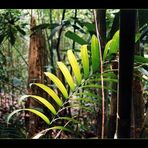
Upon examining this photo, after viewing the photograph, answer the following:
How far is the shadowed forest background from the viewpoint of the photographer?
766 mm

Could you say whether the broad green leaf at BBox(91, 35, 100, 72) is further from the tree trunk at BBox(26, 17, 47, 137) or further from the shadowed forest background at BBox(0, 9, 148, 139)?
the tree trunk at BBox(26, 17, 47, 137)

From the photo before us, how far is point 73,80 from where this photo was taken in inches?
33.6

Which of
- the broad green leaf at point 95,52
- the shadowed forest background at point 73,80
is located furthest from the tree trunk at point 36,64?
the broad green leaf at point 95,52

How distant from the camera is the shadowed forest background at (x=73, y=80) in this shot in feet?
2.51

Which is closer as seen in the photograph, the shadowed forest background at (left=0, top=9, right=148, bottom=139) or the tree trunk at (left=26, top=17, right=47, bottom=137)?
the shadowed forest background at (left=0, top=9, right=148, bottom=139)

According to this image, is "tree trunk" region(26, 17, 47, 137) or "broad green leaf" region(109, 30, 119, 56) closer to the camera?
"broad green leaf" region(109, 30, 119, 56)

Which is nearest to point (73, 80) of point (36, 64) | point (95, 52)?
point (95, 52)

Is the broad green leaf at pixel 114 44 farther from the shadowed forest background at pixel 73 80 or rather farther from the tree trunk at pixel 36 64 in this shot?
the tree trunk at pixel 36 64

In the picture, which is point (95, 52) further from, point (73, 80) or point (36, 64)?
point (36, 64)

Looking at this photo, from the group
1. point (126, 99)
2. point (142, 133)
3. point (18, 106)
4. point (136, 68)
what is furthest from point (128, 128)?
point (18, 106)

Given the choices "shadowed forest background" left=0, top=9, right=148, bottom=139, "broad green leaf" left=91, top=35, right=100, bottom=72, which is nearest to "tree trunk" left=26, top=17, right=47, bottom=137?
"shadowed forest background" left=0, top=9, right=148, bottom=139
